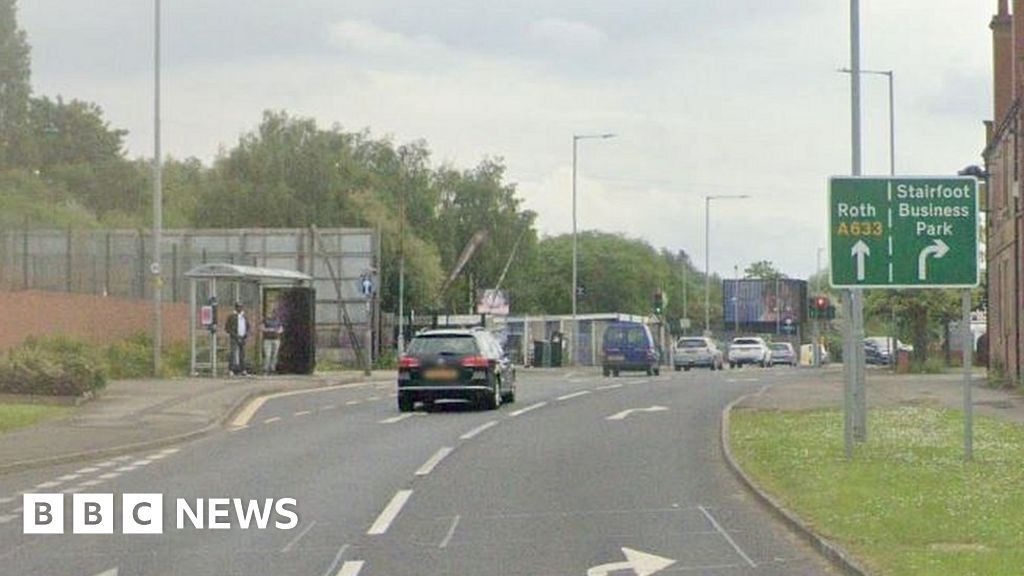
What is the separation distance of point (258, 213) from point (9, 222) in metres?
40.5

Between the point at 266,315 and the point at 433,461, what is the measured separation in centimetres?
2695

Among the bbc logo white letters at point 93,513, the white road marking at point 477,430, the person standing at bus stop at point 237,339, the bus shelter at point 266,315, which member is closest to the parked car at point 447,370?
the white road marking at point 477,430

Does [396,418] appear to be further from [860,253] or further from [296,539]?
[296,539]

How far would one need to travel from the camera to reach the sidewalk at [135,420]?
23.9 meters

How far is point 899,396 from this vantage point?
4053 cm

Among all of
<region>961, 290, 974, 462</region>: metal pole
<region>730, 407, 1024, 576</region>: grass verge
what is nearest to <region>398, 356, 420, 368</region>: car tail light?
<region>730, 407, 1024, 576</region>: grass verge

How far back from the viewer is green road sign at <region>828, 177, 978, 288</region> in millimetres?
22922

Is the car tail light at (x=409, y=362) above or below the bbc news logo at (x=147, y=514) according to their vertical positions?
above

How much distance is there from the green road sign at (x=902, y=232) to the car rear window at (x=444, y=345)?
11.8m

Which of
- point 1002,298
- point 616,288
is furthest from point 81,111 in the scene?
point 1002,298

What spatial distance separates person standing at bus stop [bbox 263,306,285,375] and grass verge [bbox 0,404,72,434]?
15.4 metres

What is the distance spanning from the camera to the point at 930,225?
75.7ft

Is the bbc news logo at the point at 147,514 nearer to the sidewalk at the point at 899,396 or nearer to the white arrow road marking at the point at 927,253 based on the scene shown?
the white arrow road marking at the point at 927,253

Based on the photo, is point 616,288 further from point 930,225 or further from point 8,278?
point 930,225
